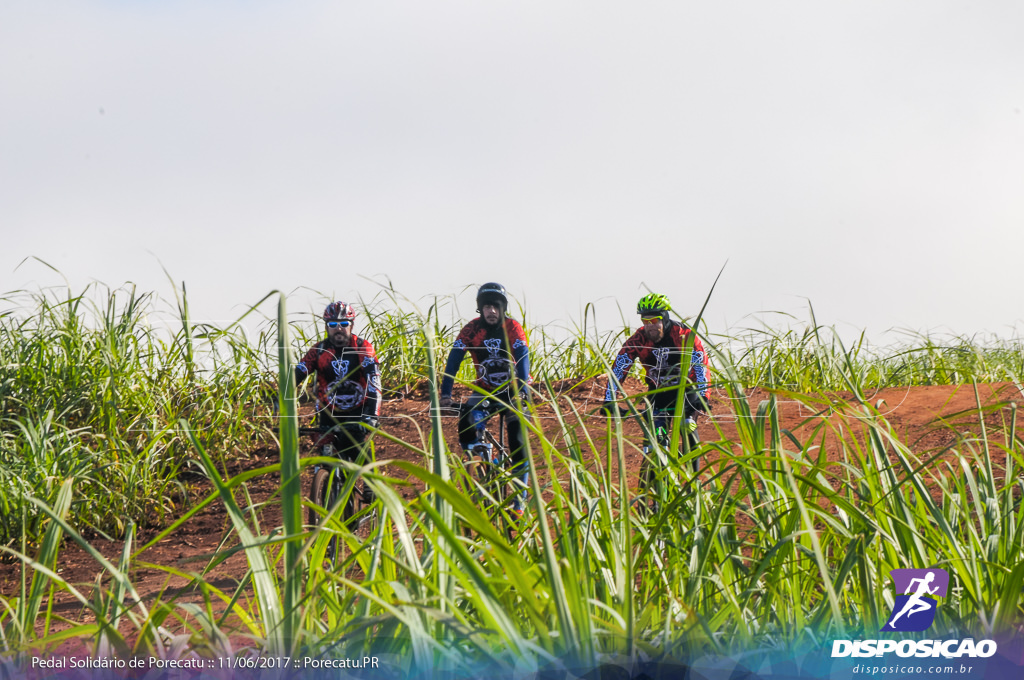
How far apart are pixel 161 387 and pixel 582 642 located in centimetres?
712

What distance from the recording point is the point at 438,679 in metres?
1.49

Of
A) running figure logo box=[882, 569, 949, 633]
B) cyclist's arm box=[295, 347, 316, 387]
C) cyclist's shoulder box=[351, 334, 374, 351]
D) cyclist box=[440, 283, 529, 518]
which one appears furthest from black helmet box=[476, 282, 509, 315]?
running figure logo box=[882, 569, 949, 633]

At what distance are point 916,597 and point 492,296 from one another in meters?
4.51

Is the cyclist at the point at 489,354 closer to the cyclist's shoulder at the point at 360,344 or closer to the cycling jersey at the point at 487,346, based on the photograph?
the cycling jersey at the point at 487,346

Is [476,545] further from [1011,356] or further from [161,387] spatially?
[1011,356]

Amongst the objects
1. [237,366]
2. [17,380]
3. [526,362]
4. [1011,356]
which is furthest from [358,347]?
[1011,356]

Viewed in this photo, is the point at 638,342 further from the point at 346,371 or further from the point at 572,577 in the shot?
the point at 572,577

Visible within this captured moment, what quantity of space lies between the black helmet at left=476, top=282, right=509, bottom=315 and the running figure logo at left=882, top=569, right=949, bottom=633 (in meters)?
4.38

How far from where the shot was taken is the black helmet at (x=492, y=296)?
614cm

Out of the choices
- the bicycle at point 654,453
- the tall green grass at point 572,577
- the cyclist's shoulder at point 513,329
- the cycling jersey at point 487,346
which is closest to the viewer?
the tall green grass at point 572,577

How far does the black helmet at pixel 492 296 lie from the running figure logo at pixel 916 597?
438 cm

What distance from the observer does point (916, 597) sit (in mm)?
1904

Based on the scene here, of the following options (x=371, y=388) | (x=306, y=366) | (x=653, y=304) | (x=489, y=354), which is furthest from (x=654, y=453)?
(x=306, y=366)

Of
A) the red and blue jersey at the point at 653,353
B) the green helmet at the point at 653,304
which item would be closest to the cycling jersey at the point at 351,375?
the red and blue jersey at the point at 653,353
